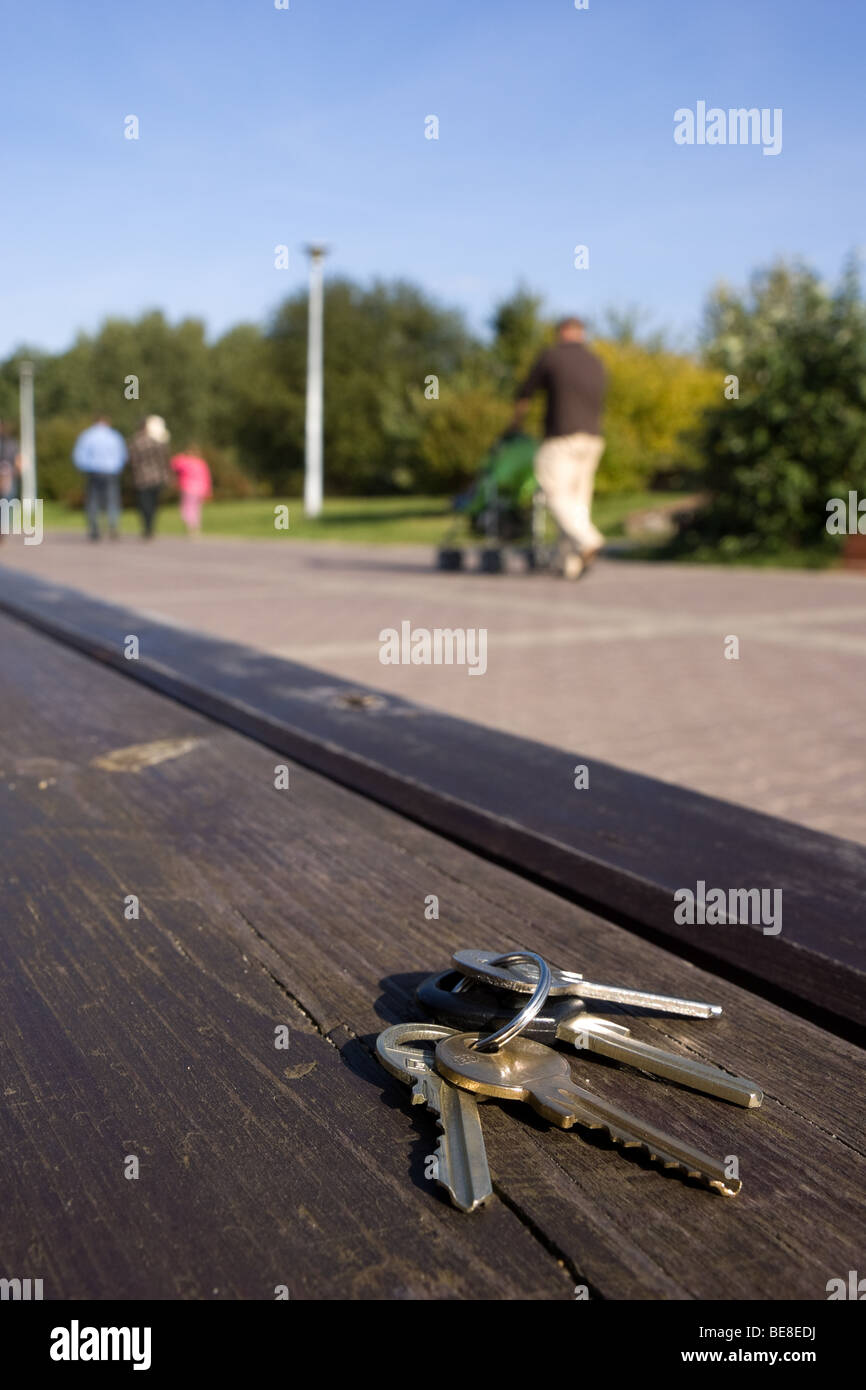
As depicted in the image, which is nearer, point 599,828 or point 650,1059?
point 650,1059

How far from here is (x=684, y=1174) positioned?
0.78 m

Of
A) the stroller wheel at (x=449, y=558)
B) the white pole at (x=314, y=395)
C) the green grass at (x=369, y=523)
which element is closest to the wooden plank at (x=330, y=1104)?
the stroller wheel at (x=449, y=558)

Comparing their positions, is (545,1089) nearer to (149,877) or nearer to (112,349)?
(149,877)

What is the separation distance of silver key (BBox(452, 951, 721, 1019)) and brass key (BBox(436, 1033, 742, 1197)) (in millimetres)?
48

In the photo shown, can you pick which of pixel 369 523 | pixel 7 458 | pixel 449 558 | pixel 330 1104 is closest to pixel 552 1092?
pixel 330 1104

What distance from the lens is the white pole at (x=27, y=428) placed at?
46000mm

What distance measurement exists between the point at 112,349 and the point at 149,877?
228 ft

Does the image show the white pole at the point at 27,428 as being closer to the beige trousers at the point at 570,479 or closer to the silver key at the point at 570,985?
the beige trousers at the point at 570,479

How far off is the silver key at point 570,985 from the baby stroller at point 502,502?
42.2 ft

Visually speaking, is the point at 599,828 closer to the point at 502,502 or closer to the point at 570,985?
the point at 570,985

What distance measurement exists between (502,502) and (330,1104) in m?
14.3

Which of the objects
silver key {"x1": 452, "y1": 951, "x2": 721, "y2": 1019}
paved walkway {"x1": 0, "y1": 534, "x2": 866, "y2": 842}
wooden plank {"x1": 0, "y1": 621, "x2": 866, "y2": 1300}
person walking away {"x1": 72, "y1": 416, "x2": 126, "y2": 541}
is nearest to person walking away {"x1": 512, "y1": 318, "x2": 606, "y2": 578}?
paved walkway {"x1": 0, "y1": 534, "x2": 866, "y2": 842}

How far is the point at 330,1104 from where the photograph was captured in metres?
0.87

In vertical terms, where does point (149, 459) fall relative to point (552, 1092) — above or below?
above
